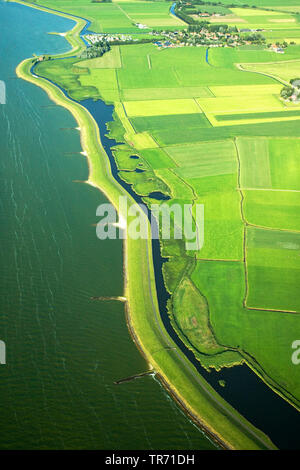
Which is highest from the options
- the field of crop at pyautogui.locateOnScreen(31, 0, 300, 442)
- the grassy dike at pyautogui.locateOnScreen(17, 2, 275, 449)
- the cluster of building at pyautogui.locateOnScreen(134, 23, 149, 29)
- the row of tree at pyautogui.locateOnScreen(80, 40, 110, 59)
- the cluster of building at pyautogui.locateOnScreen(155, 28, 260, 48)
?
the cluster of building at pyautogui.locateOnScreen(134, 23, 149, 29)

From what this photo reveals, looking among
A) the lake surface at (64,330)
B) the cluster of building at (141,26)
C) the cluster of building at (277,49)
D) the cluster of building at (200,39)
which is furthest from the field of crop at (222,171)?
the cluster of building at (141,26)

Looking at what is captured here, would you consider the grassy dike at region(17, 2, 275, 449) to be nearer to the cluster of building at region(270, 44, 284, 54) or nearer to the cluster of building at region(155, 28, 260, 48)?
the cluster of building at region(155, 28, 260, 48)

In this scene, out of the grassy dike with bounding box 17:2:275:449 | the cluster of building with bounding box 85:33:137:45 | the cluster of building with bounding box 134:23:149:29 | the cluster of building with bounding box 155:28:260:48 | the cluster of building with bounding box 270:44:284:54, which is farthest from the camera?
the cluster of building with bounding box 134:23:149:29

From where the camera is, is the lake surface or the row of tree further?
the row of tree

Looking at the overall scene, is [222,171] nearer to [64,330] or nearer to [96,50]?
[64,330]

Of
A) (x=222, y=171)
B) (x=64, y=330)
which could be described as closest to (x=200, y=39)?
(x=222, y=171)

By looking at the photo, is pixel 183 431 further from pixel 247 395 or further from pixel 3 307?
pixel 3 307

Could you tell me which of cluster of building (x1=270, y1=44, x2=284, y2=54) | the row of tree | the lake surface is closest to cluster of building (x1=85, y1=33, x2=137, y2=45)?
the row of tree
